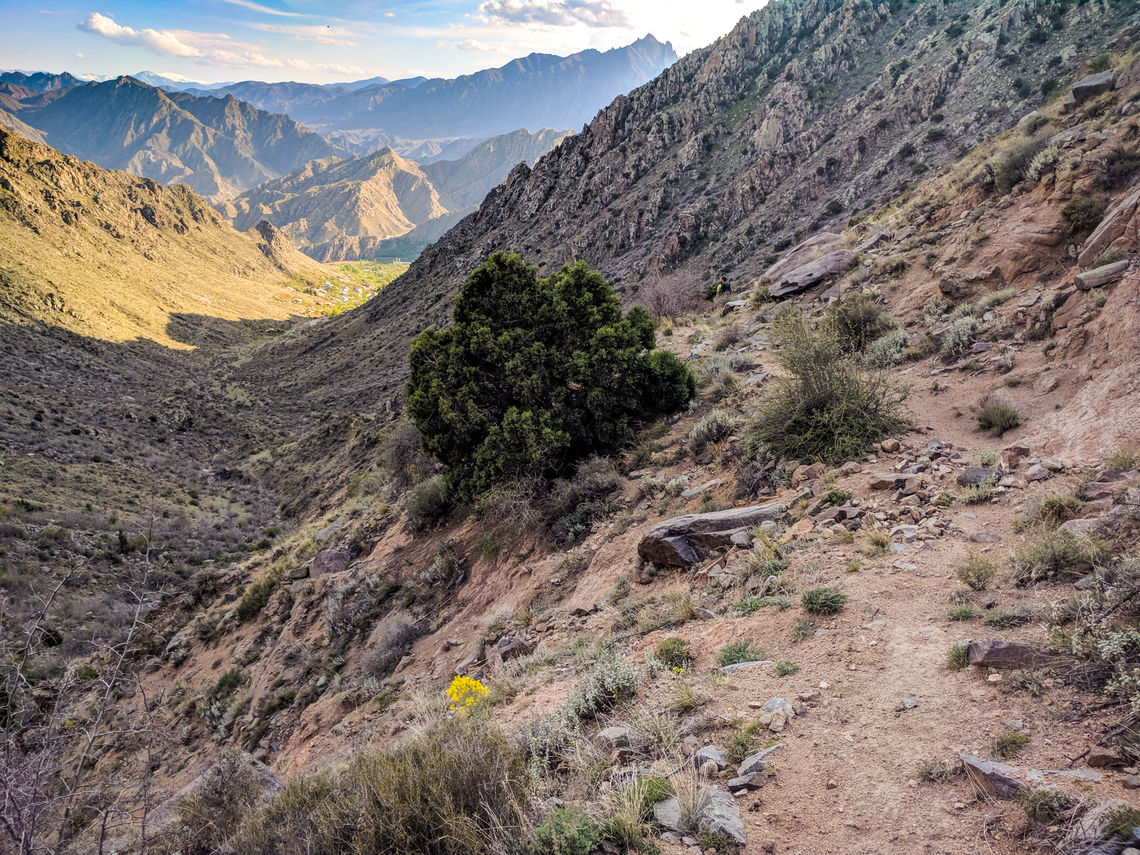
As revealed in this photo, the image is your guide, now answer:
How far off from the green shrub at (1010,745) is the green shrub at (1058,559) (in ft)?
6.71

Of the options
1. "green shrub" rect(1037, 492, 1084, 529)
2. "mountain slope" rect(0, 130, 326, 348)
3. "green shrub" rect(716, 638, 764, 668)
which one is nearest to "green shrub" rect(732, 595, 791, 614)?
"green shrub" rect(716, 638, 764, 668)

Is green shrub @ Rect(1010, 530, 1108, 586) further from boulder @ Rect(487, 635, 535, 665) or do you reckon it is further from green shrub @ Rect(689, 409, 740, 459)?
green shrub @ Rect(689, 409, 740, 459)

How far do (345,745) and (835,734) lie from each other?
6.95m

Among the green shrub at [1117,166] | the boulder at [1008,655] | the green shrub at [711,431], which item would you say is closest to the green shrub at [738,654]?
the boulder at [1008,655]

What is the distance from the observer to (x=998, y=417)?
8.21 m

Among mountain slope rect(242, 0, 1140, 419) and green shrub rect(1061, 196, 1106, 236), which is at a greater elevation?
mountain slope rect(242, 0, 1140, 419)

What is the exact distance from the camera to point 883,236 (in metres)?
19.4

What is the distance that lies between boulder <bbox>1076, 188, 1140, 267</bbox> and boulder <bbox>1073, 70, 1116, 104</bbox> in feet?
30.9

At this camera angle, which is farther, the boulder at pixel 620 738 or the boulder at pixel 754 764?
the boulder at pixel 620 738

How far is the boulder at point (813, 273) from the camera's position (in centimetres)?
1962

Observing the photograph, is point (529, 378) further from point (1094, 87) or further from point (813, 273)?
point (1094, 87)

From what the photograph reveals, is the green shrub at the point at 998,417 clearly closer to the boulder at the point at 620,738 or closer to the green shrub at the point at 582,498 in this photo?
the green shrub at the point at 582,498

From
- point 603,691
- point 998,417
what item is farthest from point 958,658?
point 998,417

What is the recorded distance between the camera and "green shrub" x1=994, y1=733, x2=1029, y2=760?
10.8ft
